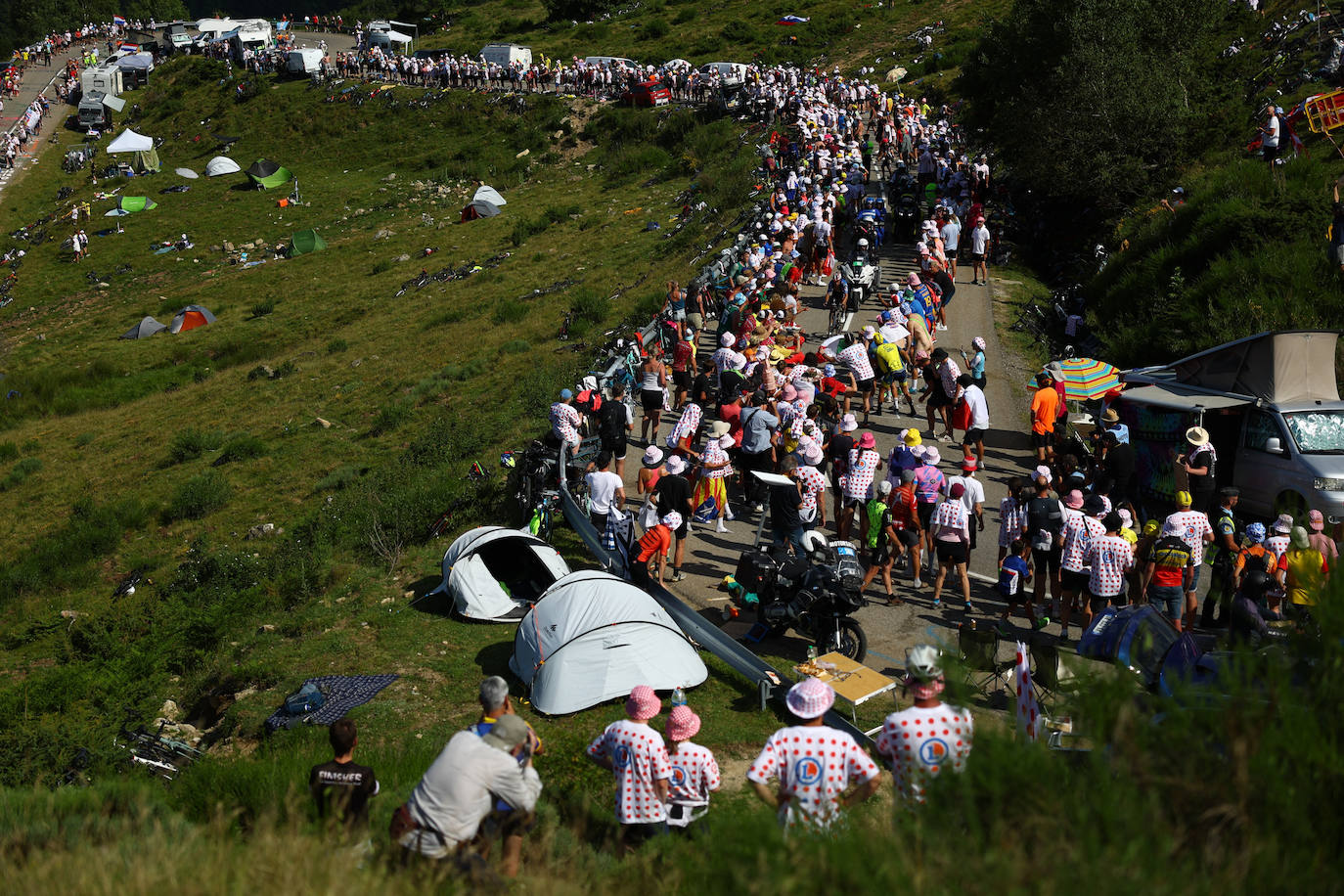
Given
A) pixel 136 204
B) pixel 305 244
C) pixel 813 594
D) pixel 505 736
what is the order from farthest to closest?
pixel 136 204 < pixel 305 244 < pixel 813 594 < pixel 505 736

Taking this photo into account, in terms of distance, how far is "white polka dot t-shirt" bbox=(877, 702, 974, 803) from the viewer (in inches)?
222

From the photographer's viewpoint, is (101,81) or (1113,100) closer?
(1113,100)

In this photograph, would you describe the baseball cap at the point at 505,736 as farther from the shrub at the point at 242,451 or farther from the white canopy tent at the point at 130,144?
the white canopy tent at the point at 130,144

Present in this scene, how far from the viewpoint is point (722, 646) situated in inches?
467

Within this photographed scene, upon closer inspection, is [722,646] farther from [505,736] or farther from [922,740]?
[922,740]

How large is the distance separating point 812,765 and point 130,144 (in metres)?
67.9

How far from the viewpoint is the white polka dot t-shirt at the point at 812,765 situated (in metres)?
6.17

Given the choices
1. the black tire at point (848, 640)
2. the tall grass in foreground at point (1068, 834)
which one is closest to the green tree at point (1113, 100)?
the black tire at point (848, 640)

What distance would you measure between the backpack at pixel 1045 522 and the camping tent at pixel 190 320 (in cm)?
3545

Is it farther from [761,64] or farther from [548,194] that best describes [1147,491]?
[761,64]

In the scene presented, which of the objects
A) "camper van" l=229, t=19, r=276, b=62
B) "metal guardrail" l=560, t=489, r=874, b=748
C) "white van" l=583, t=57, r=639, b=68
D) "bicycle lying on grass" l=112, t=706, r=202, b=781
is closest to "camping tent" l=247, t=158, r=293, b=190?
"white van" l=583, t=57, r=639, b=68

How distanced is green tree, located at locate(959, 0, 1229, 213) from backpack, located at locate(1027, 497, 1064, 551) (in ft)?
65.1

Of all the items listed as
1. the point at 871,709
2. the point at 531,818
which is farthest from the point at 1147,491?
the point at 531,818

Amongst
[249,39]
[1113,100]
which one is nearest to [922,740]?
[1113,100]
